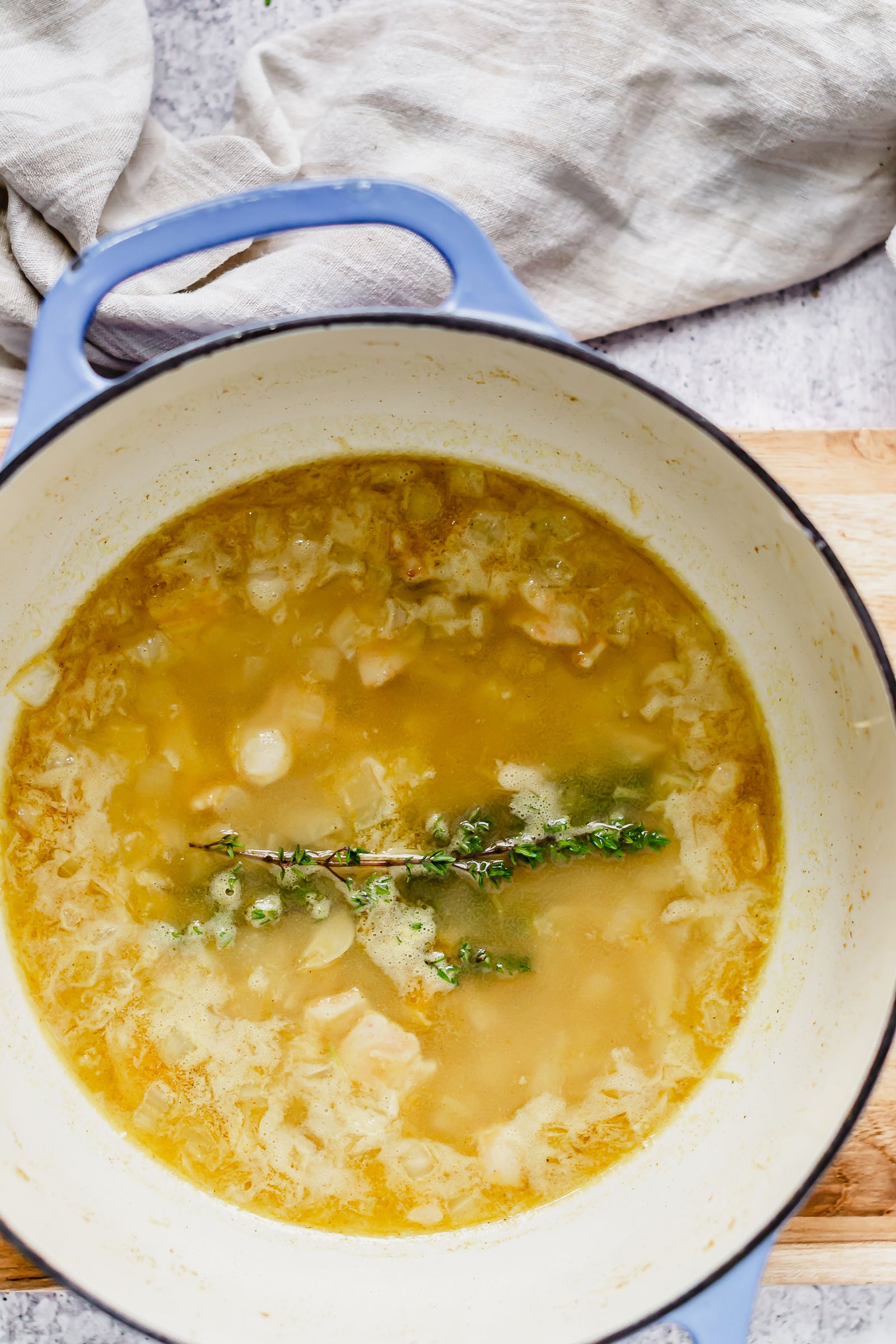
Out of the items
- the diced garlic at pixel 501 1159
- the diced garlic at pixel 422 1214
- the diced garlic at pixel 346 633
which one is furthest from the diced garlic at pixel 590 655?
the diced garlic at pixel 422 1214

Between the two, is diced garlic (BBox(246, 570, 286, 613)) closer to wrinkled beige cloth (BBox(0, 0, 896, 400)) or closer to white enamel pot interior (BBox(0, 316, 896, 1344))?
white enamel pot interior (BBox(0, 316, 896, 1344))

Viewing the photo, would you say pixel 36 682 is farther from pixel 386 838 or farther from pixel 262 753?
pixel 386 838

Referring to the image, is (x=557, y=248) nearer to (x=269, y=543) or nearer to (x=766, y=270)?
(x=766, y=270)

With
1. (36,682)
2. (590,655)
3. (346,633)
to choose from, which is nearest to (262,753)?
(346,633)

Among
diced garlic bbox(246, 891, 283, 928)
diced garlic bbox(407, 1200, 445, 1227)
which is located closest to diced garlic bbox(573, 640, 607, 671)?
diced garlic bbox(246, 891, 283, 928)

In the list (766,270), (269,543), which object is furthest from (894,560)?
(269,543)

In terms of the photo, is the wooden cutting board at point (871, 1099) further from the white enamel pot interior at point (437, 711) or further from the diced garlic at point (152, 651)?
the diced garlic at point (152, 651)
